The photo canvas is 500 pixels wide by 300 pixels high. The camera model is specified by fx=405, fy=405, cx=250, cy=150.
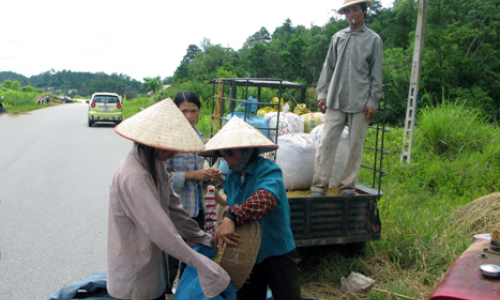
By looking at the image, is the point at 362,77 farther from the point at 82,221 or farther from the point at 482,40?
the point at 482,40

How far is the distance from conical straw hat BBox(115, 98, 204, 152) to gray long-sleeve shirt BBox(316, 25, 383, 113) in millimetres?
2102

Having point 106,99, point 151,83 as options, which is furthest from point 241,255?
point 151,83

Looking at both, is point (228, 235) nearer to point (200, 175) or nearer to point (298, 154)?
point (200, 175)

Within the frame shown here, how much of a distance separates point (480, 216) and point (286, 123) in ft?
8.08

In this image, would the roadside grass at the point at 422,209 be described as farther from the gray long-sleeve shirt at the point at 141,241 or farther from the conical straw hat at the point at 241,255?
the gray long-sleeve shirt at the point at 141,241

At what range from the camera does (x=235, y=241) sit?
196 centimetres

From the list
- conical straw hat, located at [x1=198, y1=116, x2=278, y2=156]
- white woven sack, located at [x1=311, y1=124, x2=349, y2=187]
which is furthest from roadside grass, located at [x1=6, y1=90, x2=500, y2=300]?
conical straw hat, located at [x1=198, y1=116, x2=278, y2=156]

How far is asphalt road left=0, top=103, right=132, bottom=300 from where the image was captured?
3777 millimetres

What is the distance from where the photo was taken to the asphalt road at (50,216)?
12.4ft

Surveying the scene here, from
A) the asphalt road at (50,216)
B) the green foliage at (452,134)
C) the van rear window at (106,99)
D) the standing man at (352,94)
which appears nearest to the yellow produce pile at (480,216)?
the standing man at (352,94)

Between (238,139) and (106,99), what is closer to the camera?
(238,139)

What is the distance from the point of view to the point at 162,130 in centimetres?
185

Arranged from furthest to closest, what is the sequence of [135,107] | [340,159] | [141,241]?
Answer: 1. [135,107]
2. [340,159]
3. [141,241]

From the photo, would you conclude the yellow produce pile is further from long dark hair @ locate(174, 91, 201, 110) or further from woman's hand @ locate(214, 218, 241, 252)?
woman's hand @ locate(214, 218, 241, 252)
